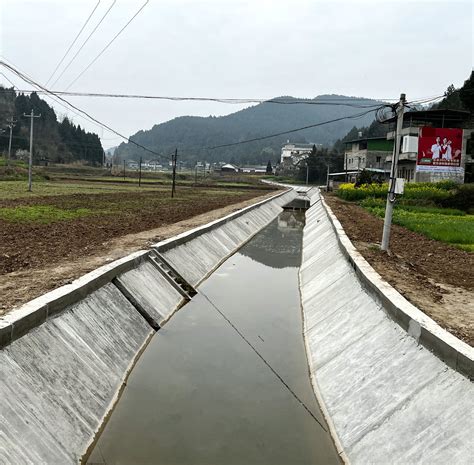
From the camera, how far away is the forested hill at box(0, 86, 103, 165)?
11738 cm

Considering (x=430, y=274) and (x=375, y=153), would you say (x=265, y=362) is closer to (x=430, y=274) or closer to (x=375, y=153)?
(x=430, y=274)

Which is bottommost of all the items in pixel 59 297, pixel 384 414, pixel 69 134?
pixel 384 414

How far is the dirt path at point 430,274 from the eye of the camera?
8.95m

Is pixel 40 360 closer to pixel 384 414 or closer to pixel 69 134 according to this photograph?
pixel 384 414

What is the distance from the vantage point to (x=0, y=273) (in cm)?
1150

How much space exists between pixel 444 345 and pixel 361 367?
1.82 m

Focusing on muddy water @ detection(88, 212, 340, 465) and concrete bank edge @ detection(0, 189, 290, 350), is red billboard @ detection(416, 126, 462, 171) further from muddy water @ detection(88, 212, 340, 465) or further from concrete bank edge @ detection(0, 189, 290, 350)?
concrete bank edge @ detection(0, 189, 290, 350)

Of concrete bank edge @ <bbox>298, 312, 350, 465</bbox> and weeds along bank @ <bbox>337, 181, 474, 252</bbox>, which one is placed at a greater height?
weeds along bank @ <bbox>337, 181, 474, 252</bbox>

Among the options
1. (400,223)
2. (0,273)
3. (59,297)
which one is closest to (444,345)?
(59,297)

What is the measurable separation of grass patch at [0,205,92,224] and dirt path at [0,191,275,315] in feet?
14.1

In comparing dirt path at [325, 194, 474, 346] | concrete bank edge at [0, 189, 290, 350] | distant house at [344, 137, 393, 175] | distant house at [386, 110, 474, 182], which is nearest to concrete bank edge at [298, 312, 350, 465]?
dirt path at [325, 194, 474, 346]

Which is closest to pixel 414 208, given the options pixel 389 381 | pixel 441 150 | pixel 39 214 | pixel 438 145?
pixel 441 150

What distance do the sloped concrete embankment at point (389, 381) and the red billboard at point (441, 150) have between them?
4124 centimetres

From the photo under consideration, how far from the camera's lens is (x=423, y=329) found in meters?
7.02
